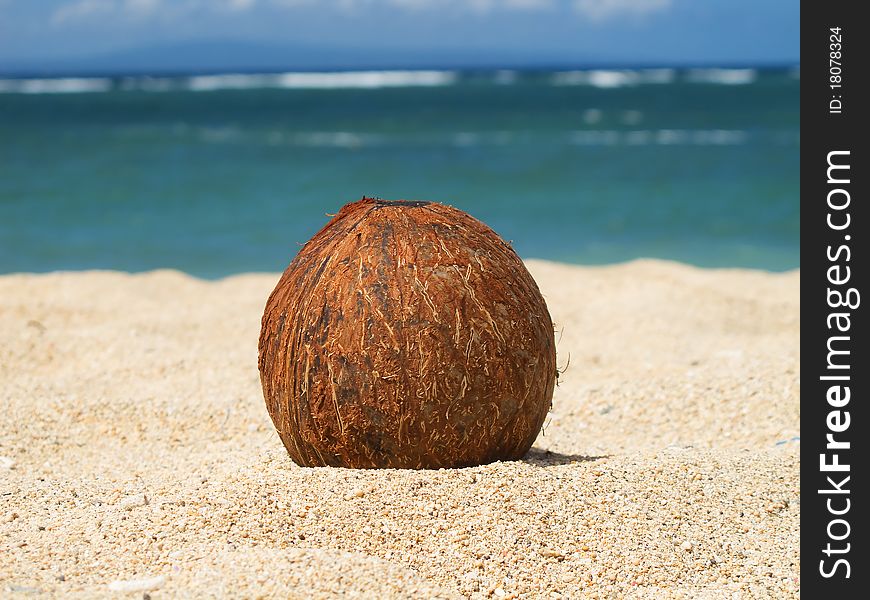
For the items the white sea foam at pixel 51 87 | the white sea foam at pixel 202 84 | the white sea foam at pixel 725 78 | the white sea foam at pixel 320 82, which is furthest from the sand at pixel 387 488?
the white sea foam at pixel 725 78

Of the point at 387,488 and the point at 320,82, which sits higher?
the point at 320,82

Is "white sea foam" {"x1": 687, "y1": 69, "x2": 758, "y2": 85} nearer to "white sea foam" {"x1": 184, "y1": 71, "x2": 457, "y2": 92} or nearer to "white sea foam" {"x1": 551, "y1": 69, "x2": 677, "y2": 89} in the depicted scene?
"white sea foam" {"x1": 551, "y1": 69, "x2": 677, "y2": 89}

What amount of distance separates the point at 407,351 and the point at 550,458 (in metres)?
1.09

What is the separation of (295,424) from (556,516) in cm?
120

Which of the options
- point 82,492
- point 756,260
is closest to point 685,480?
point 82,492

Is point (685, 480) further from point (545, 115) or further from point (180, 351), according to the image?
point (545, 115)

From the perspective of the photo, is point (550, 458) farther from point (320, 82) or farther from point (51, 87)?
point (320, 82)

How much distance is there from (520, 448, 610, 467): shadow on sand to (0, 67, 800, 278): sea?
1.57m

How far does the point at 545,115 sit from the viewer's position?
39188mm

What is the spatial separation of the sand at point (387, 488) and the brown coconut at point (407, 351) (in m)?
0.15

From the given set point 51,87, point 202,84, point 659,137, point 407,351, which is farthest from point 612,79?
A: point 407,351

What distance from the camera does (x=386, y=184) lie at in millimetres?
19203

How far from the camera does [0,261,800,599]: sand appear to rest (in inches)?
142

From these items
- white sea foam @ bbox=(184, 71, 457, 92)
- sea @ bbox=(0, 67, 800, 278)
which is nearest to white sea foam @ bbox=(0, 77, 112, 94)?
white sea foam @ bbox=(184, 71, 457, 92)
